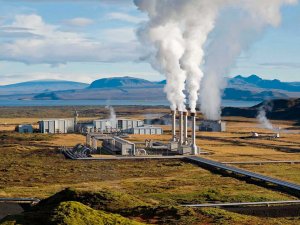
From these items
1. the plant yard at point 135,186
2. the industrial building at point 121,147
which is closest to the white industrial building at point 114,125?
the plant yard at point 135,186

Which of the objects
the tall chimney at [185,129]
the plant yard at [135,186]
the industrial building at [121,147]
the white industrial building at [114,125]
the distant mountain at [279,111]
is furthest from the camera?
the distant mountain at [279,111]

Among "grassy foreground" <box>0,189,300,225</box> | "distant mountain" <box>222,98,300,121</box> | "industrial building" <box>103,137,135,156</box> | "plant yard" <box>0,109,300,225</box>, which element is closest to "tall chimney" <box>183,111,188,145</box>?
"plant yard" <box>0,109,300,225</box>

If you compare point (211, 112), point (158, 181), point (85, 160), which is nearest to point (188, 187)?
point (158, 181)

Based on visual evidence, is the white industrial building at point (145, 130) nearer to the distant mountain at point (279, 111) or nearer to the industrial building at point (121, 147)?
the industrial building at point (121, 147)

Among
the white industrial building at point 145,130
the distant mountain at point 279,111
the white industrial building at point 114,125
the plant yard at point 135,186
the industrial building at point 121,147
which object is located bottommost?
the plant yard at point 135,186

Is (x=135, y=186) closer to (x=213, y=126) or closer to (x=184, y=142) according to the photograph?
(x=184, y=142)

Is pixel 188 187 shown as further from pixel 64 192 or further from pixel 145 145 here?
pixel 145 145

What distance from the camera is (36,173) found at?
5831 centimetres

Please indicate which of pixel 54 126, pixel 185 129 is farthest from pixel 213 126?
pixel 185 129

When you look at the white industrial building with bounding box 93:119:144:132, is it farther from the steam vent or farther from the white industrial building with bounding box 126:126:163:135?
the steam vent

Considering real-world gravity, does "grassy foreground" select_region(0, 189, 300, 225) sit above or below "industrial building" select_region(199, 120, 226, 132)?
below

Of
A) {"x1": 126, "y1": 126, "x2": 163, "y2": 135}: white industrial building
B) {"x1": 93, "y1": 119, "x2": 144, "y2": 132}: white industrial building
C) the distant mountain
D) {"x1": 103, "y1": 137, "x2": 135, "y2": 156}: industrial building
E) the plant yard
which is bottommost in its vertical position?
the plant yard

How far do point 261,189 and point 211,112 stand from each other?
150 metres

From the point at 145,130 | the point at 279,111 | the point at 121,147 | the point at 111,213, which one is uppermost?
the point at 279,111
